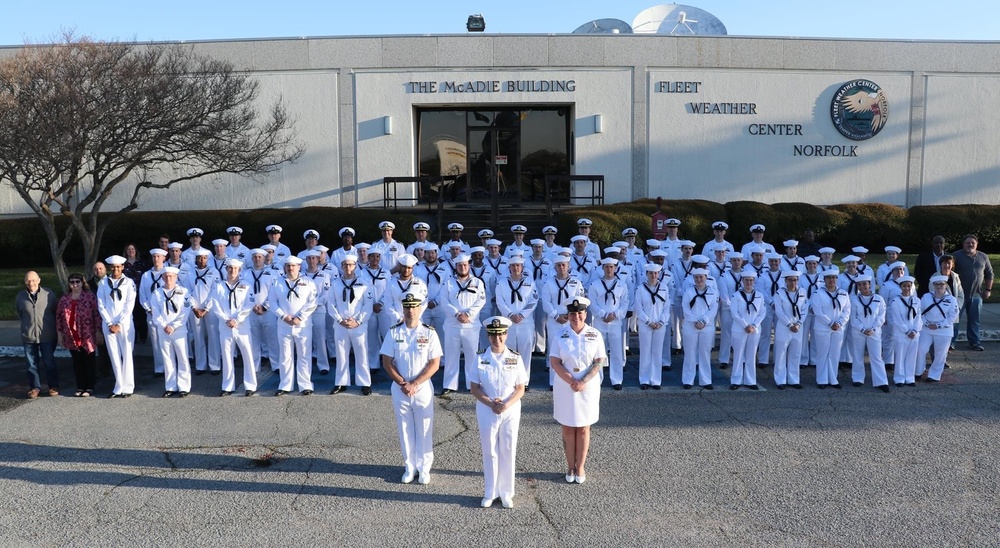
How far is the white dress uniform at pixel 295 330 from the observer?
10.2 meters

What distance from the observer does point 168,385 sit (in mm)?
10234

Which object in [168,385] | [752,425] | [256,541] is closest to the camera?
[256,541]

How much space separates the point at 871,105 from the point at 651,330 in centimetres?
1636

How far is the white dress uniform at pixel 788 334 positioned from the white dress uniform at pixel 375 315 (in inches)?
208

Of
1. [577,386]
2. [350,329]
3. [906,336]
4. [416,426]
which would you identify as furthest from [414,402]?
[906,336]

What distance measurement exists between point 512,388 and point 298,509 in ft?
6.39

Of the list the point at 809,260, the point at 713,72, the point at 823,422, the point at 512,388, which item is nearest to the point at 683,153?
the point at 713,72

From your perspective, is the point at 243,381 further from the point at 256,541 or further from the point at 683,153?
the point at 683,153

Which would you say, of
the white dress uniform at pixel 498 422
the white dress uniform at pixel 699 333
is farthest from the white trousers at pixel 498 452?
the white dress uniform at pixel 699 333

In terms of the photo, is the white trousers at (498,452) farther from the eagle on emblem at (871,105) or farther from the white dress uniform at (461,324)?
the eagle on emblem at (871,105)

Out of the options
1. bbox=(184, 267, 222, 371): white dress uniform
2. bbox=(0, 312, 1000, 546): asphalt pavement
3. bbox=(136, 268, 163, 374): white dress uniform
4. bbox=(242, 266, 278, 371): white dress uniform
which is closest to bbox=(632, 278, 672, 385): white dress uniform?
bbox=(0, 312, 1000, 546): asphalt pavement

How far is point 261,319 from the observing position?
11.1m

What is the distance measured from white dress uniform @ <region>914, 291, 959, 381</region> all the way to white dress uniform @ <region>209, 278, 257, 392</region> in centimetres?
877

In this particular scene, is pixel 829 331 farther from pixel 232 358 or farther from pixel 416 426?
pixel 232 358
